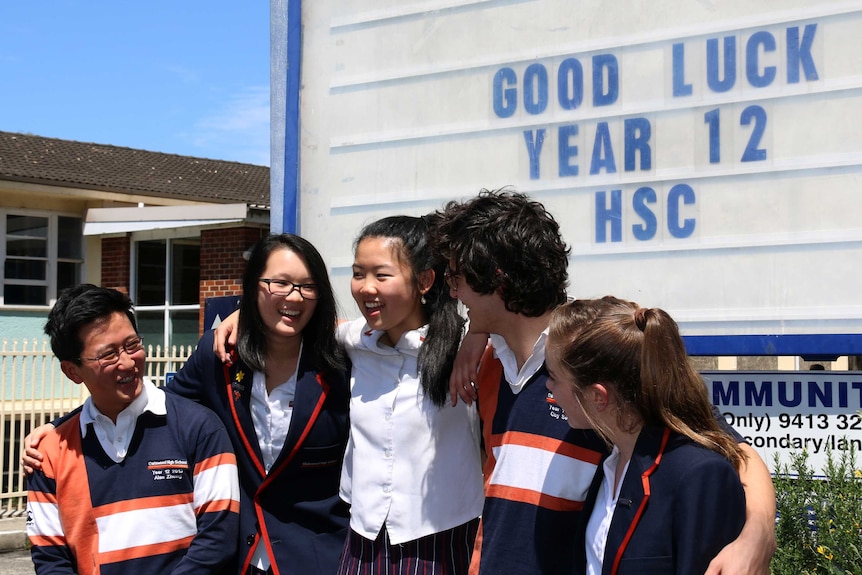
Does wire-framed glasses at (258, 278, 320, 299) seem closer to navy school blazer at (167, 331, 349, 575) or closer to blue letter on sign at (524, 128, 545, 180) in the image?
navy school blazer at (167, 331, 349, 575)

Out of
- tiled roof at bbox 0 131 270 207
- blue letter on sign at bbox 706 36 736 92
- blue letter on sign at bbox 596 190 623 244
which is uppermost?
tiled roof at bbox 0 131 270 207

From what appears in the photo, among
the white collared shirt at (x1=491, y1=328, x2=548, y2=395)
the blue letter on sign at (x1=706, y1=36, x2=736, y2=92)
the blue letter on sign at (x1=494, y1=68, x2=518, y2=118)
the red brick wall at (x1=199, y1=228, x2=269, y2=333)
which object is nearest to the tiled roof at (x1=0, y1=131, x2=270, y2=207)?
the red brick wall at (x1=199, y1=228, x2=269, y2=333)

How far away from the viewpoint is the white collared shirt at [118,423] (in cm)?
285

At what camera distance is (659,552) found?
194cm

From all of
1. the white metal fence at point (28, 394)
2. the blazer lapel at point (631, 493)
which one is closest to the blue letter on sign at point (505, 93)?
the blazer lapel at point (631, 493)

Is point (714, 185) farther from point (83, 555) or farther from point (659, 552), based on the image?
point (83, 555)

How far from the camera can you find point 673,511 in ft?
6.36

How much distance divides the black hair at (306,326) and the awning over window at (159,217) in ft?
34.5

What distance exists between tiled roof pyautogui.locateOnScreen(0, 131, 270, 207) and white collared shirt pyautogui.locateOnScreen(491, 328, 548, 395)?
44.5 ft

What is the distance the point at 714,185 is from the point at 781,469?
1.13 meters

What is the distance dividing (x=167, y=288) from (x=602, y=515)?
45.8ft

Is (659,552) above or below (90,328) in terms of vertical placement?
below

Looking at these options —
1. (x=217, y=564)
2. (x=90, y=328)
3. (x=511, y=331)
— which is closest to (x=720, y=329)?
(x=511, y=331)

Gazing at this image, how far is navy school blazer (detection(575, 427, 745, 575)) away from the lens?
1.91m
